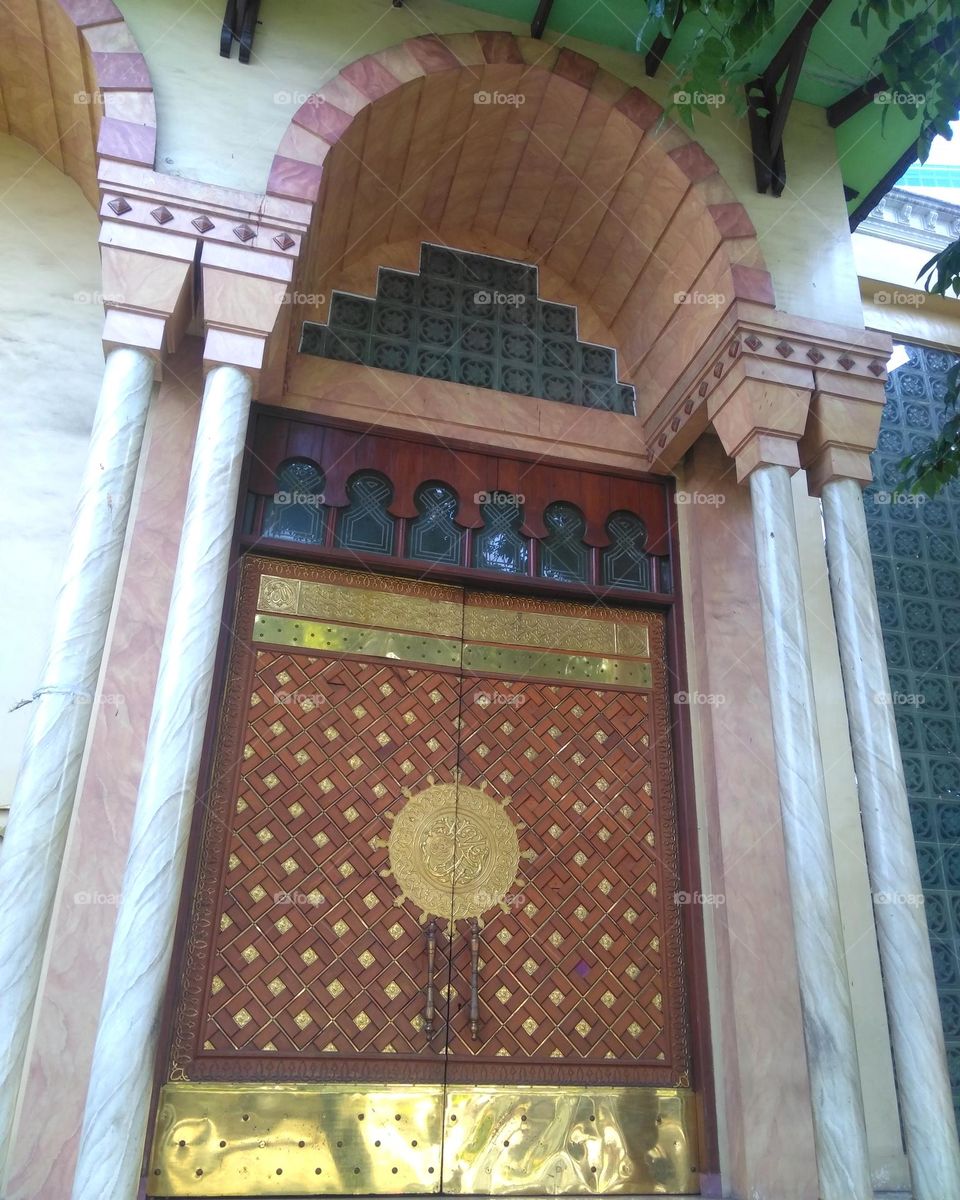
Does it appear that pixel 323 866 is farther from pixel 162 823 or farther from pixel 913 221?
pixel 913 221

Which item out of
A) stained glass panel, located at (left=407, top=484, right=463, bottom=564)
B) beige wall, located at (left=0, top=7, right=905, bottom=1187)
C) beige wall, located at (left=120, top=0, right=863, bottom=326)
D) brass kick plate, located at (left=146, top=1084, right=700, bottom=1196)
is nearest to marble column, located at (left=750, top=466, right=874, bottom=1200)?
beige wall, located at (left=0, top=7, right=905, bottom=1187)

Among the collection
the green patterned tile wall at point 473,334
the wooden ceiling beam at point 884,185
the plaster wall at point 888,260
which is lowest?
the green patterned tile wall at point 473,334

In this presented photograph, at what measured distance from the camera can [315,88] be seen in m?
4.25

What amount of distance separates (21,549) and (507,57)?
301 cm

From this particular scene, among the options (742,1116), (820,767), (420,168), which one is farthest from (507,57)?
(742,1116)

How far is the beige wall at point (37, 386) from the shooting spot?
12.8 ft

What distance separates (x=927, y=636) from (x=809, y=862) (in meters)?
2.26

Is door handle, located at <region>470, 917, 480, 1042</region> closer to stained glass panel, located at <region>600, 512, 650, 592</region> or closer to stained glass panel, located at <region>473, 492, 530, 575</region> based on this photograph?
stained glass panel, located at <region>473, 492, 530, 575</region>

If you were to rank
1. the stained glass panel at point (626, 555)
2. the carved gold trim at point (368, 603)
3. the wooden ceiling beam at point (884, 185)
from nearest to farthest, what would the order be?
the carved gold trim at point (368, 603)
the stained glass panel at point (626, 555)
the wooden ceiling beam at point (884, 185)

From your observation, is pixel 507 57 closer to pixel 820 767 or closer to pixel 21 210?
pixel 21 210

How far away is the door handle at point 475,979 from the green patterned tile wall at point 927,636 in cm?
211

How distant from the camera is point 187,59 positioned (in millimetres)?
4125

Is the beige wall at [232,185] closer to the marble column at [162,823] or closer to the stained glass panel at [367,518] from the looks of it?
the marble column at [162,823]

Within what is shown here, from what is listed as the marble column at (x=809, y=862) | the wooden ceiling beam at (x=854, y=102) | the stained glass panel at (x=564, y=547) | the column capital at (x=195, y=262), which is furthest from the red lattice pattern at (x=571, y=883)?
the wooden ceiling beam at (x=854, y=102)
